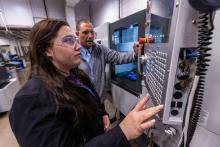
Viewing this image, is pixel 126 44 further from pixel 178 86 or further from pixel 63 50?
pixel 178 86

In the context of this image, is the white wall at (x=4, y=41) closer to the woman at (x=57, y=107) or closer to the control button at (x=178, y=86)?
the woman at (x=57, y=107)

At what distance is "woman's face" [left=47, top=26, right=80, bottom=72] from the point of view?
0.65 metres

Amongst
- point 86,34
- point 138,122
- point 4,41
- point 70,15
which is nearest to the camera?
point 138,122

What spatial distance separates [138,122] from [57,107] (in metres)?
0.31

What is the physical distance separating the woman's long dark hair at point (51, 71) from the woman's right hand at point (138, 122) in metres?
0.24

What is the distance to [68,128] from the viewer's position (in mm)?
521

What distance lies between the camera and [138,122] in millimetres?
422

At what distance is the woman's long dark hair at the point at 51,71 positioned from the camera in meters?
0.59

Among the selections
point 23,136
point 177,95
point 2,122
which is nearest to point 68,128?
point 23,136

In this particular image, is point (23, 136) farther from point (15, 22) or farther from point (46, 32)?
point (15, 22)

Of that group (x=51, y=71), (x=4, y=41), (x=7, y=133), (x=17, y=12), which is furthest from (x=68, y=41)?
(x=4, y=41)

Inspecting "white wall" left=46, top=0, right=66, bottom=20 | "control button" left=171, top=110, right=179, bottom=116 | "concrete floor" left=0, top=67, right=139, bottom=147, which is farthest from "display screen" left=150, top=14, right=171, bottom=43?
"white wall" left=46, top=0, right=66, bottom=20

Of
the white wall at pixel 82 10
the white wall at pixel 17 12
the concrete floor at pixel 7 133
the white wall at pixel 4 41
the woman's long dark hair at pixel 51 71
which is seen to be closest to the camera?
the woman's long dark hair at pixel 51 71

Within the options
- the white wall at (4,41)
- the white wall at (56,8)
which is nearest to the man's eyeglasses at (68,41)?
the white wall at (56,8)
